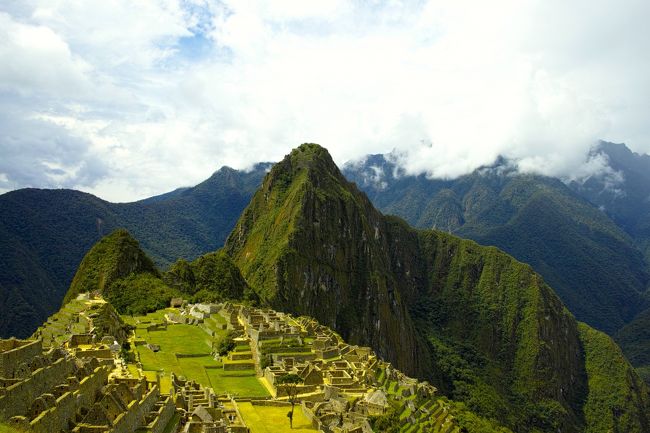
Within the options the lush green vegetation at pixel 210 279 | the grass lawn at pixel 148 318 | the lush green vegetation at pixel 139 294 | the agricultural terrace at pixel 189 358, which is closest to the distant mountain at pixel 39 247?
the lush green vegetation at pixel 139 294

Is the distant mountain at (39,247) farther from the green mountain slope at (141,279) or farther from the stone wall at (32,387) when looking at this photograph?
the stone wall at (32,387)

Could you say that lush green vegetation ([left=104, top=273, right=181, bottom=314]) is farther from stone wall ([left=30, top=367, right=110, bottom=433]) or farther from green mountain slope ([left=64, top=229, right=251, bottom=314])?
stone wall ([left=30, top=367, right=110, bottom=433])

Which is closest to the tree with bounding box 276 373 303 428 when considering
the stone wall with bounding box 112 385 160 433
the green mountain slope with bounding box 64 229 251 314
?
the stone wall with bounding box 112 385 160 433

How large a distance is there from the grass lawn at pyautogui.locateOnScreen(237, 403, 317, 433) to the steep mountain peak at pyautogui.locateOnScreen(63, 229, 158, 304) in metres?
58.2

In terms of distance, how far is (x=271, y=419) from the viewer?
42.2m

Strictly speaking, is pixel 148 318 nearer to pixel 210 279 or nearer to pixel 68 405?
pixel 210 279

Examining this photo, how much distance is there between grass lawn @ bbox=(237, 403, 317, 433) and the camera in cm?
3987

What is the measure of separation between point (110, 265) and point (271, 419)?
67.8m

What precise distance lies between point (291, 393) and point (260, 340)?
11.8m

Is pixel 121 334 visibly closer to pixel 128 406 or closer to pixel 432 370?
pixel 128 406

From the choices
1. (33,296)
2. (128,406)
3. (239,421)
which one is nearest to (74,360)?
(128,406)

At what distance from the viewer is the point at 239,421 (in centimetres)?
3756

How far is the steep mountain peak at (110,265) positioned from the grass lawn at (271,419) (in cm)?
5819

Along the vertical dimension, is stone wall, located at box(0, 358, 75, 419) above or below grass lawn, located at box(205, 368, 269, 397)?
above
